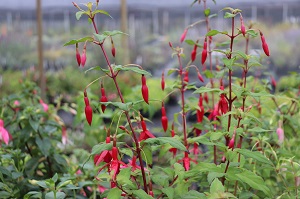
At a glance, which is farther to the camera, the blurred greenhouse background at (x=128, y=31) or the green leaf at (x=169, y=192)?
the blurred greenhouse background at (x=128, y=31)

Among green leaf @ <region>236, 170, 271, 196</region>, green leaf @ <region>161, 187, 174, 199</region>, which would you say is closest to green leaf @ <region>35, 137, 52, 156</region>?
green leaf @ <region>161, 187, 174, 199</region>

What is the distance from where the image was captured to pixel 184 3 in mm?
4688

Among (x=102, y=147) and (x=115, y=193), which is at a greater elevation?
(x=102, y=147)

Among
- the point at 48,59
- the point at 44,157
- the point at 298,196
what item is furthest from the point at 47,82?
the point at 298,196

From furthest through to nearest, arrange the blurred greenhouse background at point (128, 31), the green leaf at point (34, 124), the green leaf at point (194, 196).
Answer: the blurred greenhouse background at point (128, 31), the green leaf at point (34, 124), the green leaf at point (194, 196)

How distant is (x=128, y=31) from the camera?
4984 mm

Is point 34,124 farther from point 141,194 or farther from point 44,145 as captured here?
point 141,194

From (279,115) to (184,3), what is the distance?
3.22m

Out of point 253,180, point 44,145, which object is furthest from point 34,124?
point 253,180

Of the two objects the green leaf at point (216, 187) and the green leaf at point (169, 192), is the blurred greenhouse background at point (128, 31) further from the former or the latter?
the green leaf at point (216, 187)

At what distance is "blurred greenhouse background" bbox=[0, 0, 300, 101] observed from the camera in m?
4.46

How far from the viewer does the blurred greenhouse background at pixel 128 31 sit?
4.46 m

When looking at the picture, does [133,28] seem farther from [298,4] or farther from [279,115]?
[279,115]

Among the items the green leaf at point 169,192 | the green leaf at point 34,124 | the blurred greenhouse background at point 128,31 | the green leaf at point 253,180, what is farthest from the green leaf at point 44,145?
the blurred greenhouse background at point 128,31
